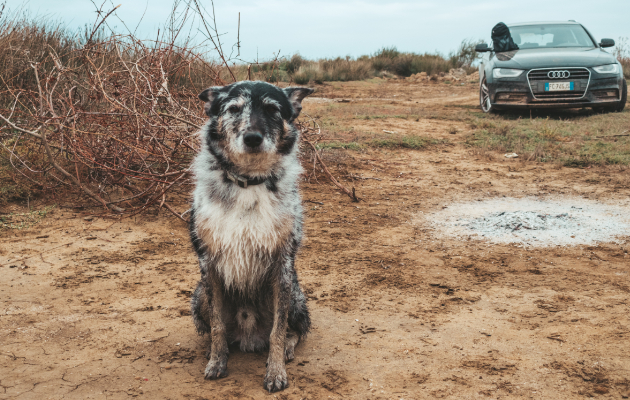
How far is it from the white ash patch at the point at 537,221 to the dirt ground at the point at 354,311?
0.79 feet

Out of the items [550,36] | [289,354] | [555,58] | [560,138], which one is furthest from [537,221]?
[550,36]

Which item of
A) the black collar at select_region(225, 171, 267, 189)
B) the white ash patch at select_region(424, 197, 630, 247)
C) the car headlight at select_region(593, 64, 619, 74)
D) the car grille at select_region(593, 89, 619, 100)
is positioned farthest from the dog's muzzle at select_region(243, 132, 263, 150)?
the car grille at select_region(593, 89, 619, 100)

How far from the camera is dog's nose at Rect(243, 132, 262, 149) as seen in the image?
290cm

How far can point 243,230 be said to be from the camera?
120 inches

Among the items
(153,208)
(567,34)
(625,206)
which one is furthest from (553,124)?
(153,208)

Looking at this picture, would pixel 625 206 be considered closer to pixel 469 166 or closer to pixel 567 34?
pixel 469 166

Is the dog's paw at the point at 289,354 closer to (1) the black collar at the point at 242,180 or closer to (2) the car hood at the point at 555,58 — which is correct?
(1) the black collar at the point at 242,180

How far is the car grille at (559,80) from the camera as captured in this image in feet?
36.5

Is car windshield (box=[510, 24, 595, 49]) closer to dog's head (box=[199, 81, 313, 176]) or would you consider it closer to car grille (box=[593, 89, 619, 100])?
car grille (box=[593, 89, 619, 100])

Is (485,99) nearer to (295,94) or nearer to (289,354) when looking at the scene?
(295,94)

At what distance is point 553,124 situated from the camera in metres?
10.8

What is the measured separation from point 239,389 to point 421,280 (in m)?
2.20

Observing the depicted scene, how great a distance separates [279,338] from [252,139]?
120 centimetres

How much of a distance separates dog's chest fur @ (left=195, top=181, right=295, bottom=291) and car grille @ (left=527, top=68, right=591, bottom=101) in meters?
9.91
